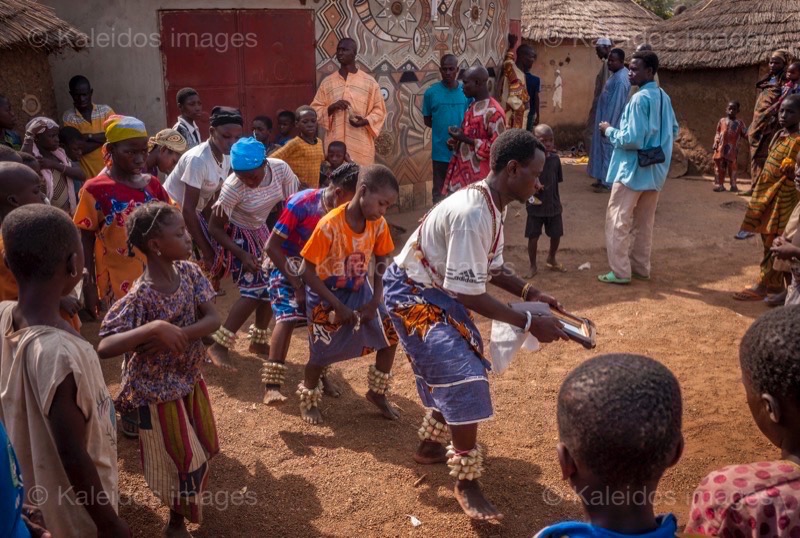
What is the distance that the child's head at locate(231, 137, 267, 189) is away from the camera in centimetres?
468

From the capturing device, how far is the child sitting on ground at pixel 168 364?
10.1ft

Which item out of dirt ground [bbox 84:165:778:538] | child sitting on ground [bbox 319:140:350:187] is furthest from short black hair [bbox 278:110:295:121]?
dirt ground [bbox 84:165:778:538]

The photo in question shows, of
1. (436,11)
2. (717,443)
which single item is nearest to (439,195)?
(436,11)

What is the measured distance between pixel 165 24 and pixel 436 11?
3.35 m

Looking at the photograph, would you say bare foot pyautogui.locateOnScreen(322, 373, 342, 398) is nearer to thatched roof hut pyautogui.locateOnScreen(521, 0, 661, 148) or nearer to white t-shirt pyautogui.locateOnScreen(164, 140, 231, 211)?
white t-shirt pyautogui.locateOnScreen(164, 140, 231, 211)

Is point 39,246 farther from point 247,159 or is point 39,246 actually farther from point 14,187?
point 247,159

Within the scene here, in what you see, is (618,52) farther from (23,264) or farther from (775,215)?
(23,264)

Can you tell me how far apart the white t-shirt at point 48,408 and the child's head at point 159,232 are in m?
0.65

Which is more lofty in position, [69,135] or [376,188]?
[69,135]

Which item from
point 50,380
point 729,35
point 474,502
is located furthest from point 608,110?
point 50,380

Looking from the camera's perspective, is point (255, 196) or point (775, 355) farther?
point (255, 196)

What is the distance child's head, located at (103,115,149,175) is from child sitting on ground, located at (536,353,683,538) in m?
3.19

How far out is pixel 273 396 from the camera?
4.61 metres

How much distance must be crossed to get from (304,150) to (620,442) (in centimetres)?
554
